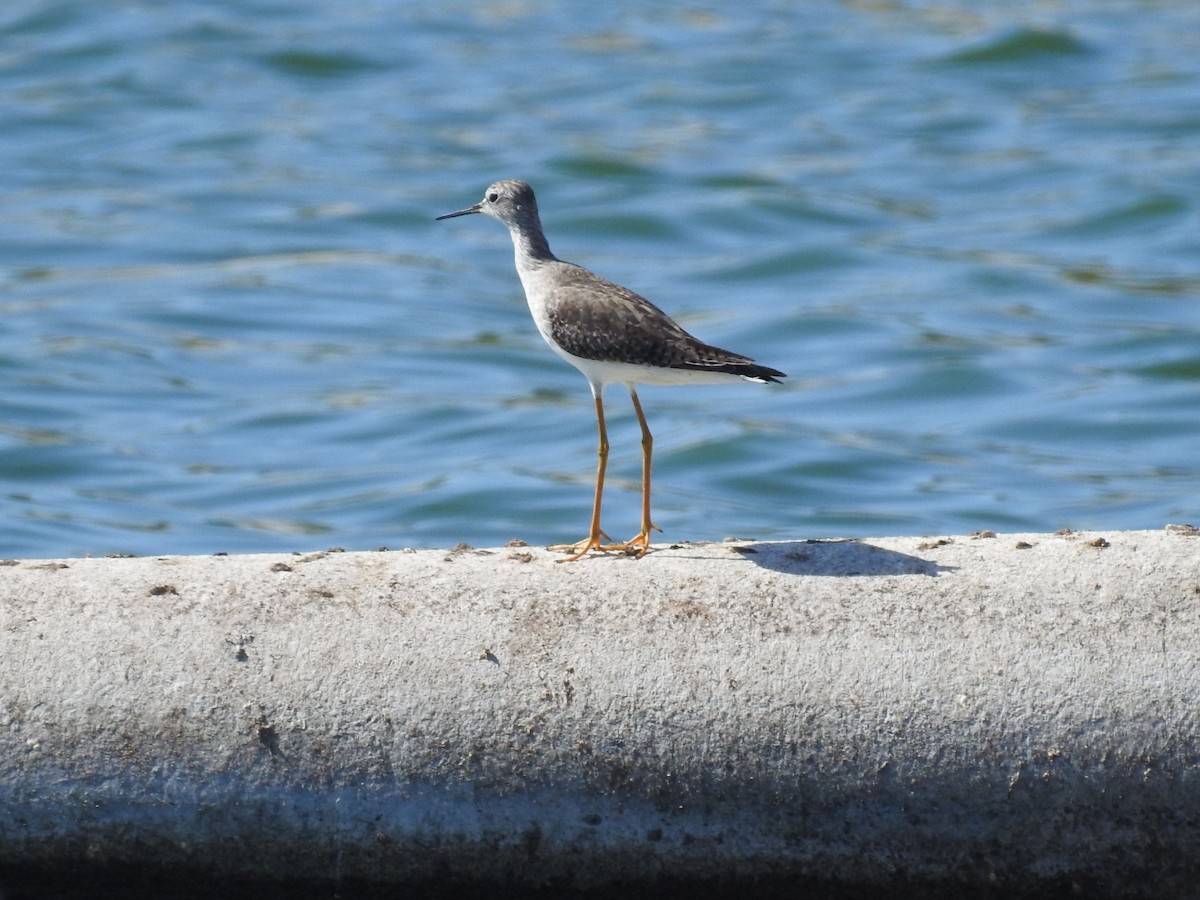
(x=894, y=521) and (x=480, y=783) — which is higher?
(x=480, y=783)

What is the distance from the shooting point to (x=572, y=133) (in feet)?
84.0

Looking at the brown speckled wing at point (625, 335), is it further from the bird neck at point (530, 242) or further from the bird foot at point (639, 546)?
the bird neck at point (530, 242)

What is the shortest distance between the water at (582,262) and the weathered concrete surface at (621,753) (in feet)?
24.8

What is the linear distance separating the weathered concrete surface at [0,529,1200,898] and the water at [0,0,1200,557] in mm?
7569

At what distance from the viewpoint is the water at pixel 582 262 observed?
49.0 feet

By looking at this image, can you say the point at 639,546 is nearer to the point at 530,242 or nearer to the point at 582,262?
the point at 530,242

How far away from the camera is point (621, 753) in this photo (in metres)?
5.59

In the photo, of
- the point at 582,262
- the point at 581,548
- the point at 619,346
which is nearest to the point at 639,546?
the point at 581,548

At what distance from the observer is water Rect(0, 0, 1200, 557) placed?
49.0 feet

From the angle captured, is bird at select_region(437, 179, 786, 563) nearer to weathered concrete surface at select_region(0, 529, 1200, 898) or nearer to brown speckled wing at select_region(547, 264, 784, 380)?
brown speckled wing at select_region(547, 264, 784, 380)

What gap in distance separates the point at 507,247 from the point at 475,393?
200 inches

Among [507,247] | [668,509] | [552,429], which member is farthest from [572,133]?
[668,509]

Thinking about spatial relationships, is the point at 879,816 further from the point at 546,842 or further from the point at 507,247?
the point at 507,247

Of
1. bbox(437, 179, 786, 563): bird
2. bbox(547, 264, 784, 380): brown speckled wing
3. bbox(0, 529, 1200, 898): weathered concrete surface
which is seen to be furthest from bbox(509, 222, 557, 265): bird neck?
bbox(0, 529, 1200, 898): weathered concrete surface
